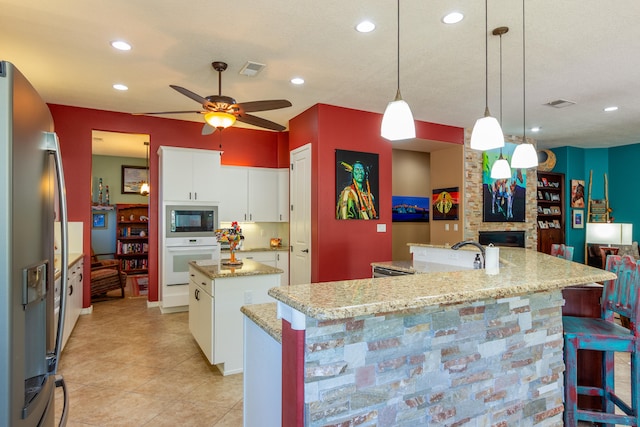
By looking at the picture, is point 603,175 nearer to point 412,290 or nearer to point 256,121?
point 256,121

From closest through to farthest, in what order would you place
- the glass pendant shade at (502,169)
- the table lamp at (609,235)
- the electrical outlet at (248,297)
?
the electrical outlet at (248,297) < the glass pendant shade at (502,169) < the table lamp at (609,235)

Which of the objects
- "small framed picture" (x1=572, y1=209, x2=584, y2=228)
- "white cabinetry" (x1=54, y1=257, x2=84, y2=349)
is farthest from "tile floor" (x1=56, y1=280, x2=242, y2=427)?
"small framed picture" (x1=572, y1=209, x2=584, y2=228)

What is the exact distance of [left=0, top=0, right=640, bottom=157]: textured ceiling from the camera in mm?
2746

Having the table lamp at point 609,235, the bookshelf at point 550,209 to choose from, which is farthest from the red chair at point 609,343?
the bookshelf at point 550,209

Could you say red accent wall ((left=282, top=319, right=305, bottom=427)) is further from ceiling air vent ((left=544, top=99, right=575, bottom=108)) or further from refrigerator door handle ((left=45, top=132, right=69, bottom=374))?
ceiling air vent ((left=544, top=99, right=575, bottom=108))

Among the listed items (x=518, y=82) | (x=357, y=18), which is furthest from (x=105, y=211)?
(x=518, y=82)

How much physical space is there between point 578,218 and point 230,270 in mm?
7809

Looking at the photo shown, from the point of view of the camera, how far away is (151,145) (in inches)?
220

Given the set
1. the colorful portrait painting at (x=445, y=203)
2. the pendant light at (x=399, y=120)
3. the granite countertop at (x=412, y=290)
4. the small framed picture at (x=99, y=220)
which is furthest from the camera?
the small framed picture at (x=99, y=220)

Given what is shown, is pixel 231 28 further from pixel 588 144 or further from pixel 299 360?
pixel 588 144

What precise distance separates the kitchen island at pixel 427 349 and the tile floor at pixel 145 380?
1172 millimetres

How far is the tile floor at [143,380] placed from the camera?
8.38ft

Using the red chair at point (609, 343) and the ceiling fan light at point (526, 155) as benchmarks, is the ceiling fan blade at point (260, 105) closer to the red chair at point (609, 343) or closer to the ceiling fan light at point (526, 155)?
the ceiling fan light at point (526, 155)

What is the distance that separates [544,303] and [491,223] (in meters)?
4.99
